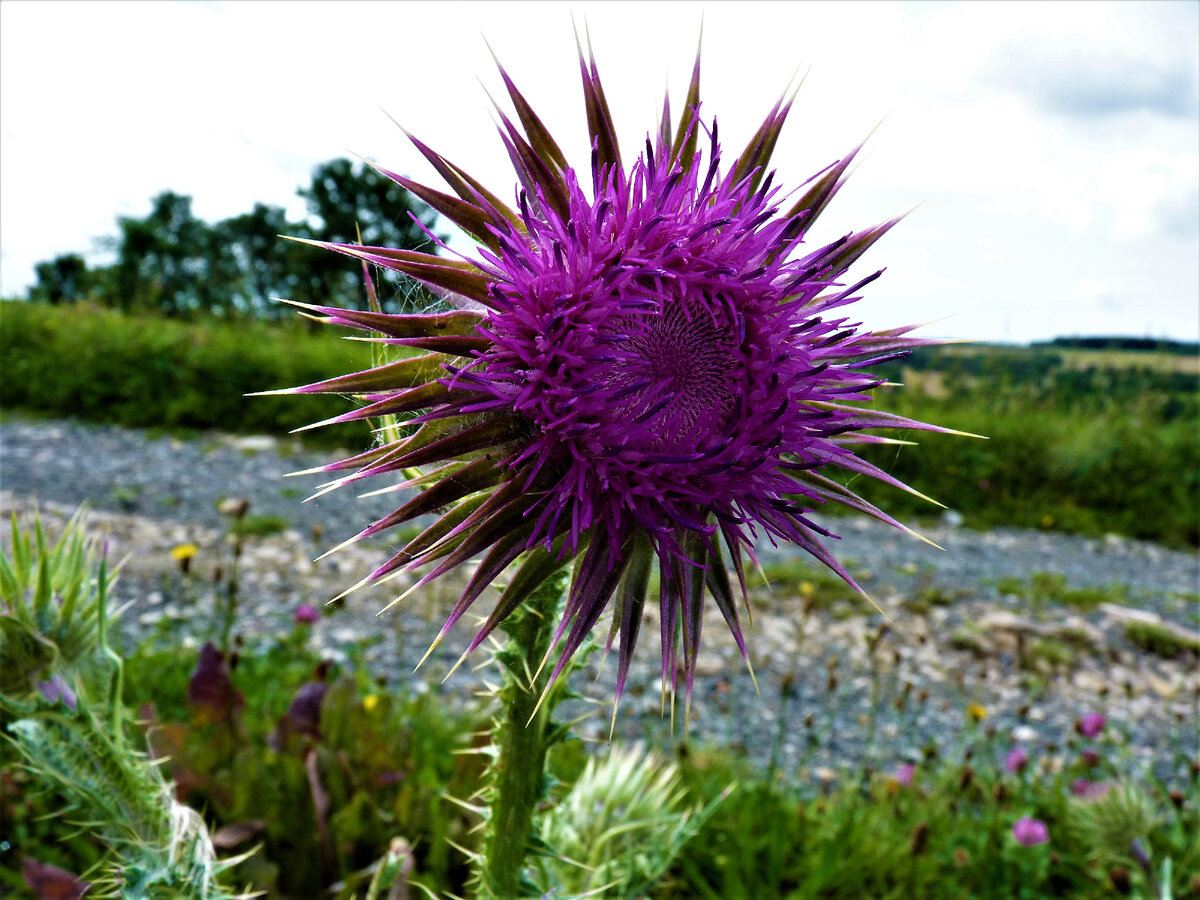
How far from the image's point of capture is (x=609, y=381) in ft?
5.99

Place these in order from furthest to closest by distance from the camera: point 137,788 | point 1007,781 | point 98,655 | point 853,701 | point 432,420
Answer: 1. point 853,701
2. point 1007,781
3. point 98,655
4. point 137,788
5. point 432,420

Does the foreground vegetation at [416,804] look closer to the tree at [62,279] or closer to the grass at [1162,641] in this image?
the grass at [1162,641]

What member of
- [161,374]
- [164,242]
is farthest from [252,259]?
[161,374]

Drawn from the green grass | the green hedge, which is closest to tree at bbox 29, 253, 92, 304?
the green hedge

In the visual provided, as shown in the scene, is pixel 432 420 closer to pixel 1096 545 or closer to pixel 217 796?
pixel 217 796

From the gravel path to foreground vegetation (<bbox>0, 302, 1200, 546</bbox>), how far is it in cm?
135

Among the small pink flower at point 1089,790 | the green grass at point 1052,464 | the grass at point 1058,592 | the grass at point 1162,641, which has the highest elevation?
the green grass at point 1052,464

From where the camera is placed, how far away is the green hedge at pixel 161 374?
1409 centimetres

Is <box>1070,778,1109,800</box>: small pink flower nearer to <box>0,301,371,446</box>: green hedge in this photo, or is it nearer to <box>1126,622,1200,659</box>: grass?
<box>1126,622,1200,659</box>: grass

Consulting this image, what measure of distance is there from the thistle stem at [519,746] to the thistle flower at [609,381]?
0.68ft

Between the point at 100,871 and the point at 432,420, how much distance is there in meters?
3.03

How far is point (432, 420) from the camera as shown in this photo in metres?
1.79

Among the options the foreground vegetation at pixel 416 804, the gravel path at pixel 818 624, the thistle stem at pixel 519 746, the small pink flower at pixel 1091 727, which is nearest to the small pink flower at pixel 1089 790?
the foreground vegetation at pixel 416 804

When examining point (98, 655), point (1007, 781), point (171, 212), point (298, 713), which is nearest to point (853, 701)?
point (1007, 781)
